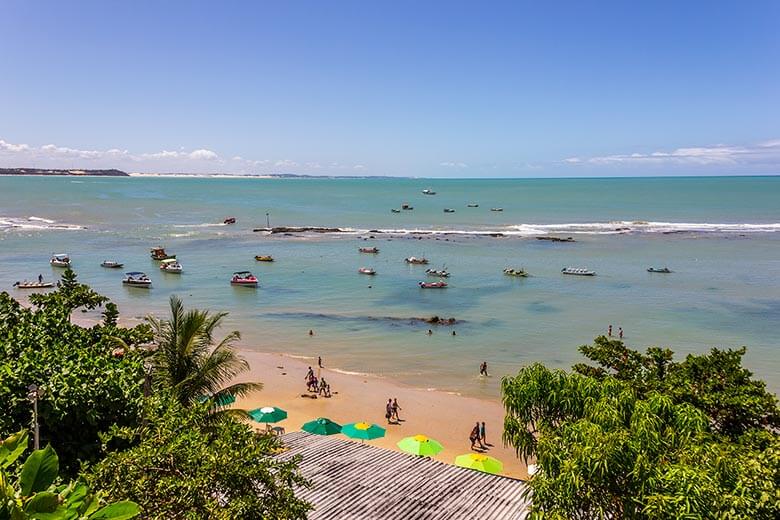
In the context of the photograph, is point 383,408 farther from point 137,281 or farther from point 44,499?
point 137,281

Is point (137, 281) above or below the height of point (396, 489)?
below

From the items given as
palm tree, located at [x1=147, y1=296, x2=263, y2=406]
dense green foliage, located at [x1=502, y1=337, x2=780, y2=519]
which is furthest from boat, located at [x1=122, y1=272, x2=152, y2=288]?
dense green foliage, located at [x1=502, y1=337, x2=780, y2=519]

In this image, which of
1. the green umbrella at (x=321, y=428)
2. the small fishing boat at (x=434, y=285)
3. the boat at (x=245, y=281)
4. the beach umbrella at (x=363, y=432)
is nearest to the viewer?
the green umbrella at (x=321, y=428)

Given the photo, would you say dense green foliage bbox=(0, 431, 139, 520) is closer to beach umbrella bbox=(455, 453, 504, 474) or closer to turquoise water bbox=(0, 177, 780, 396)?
beach umbrella bbox=(455, 453, 504, 474)

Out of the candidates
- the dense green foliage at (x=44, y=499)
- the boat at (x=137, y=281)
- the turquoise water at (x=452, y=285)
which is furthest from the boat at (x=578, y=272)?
the dense green foliage at (x=44, y=499)

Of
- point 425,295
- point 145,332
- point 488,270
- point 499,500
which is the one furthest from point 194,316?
point 488,270

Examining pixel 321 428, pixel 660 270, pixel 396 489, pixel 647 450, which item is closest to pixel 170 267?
pixel 321 428

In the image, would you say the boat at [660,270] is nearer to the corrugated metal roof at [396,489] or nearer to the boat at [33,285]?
the corrugated metal roof at [396,489]
